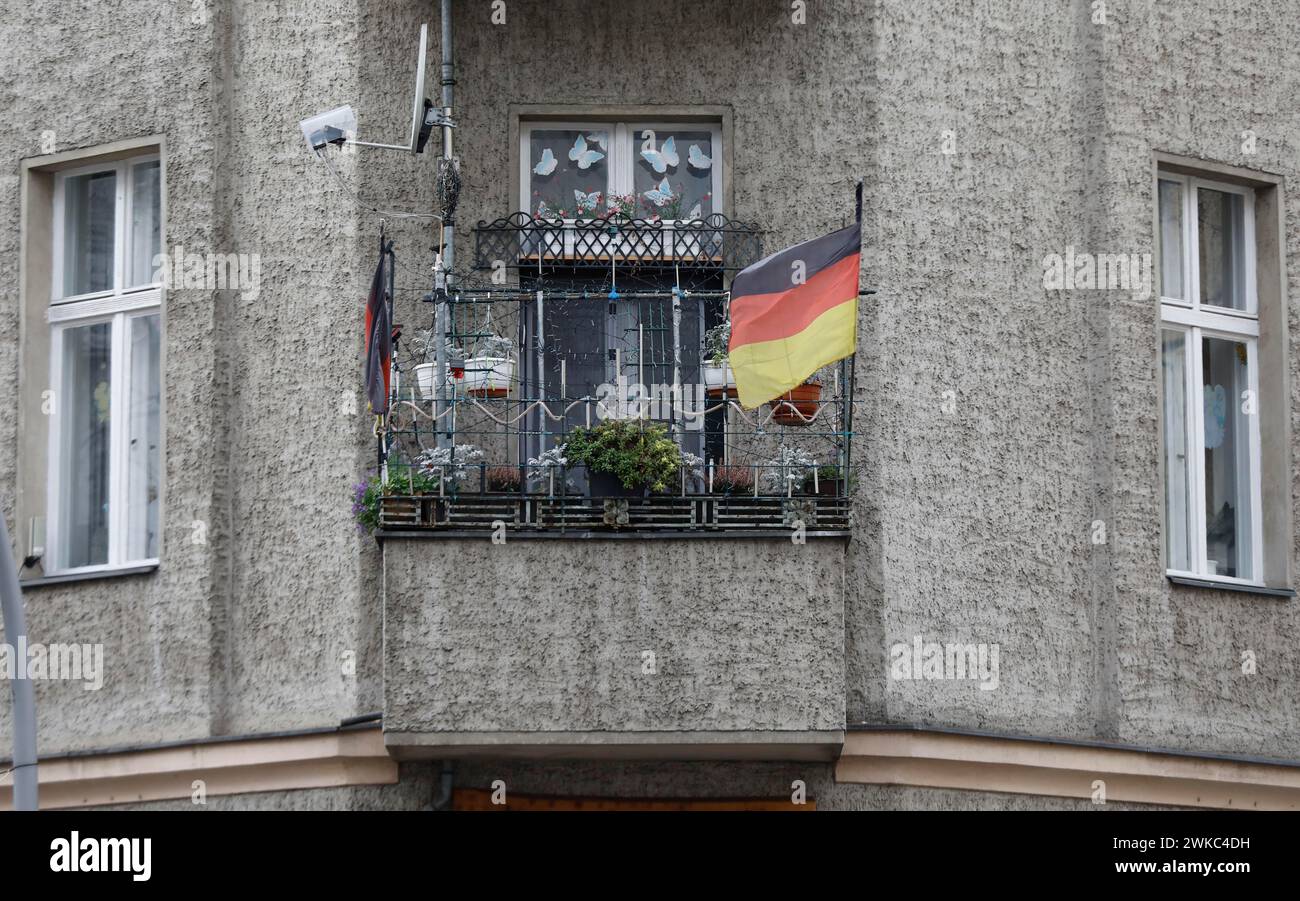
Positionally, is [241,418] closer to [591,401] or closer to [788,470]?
[591,401]

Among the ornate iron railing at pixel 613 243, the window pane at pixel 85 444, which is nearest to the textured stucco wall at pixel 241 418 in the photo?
the window pane at pixel 85 444

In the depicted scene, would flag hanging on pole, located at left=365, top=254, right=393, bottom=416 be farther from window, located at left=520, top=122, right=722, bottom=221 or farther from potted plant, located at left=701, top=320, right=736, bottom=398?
potted plant, located at left=701, top=320, right=736, bottom=398

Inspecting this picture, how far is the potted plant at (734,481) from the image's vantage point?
1350cm

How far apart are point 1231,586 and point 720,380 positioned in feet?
11.7

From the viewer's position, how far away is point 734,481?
13500 mm

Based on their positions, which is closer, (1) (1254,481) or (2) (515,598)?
(2) (515,598)

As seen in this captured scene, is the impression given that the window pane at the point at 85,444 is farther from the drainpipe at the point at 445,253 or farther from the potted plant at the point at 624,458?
the potted plant at the point at 624,458

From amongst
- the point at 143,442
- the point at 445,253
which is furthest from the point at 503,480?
the point at 143,442

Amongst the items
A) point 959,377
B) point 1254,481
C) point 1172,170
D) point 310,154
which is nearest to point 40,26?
point 310,154

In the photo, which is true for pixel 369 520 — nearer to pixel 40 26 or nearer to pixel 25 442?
pixel 25 442

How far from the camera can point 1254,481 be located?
1550cm

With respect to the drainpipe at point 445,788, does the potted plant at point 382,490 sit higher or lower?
higher

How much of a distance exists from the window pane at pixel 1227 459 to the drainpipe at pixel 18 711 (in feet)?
24.3

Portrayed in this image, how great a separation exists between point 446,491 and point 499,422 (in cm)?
68
